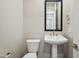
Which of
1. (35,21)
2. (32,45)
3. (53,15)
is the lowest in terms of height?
(32,45)

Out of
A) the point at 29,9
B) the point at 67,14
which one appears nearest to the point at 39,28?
the point at 29,9

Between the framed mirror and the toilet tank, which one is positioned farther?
the framed mirror

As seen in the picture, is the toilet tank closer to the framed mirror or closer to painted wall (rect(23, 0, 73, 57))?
painted wall (rect(23, 0, 73, 57))

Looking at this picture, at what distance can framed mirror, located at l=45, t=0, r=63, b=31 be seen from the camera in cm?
366

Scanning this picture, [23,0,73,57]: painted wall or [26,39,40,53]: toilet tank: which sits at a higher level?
[23,0,73,57]: painted wall

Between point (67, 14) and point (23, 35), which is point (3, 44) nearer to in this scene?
point (23, 35)

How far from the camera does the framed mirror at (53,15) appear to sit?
12.0ft

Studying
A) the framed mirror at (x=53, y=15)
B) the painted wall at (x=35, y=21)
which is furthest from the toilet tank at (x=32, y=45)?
the framed mirror at (x=53, y=15)

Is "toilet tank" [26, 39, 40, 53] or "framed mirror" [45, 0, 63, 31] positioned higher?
"framed mirror" [45, 0, 63, 31]

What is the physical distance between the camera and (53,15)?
145 inches

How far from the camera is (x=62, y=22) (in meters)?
3.72

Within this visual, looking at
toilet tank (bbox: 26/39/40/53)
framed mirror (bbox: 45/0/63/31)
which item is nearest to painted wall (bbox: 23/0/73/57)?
framed mirror (bbox: 45/0/63/31)

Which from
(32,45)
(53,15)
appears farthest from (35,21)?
(32,45)

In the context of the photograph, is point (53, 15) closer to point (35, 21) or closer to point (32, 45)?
point (35, 21)
